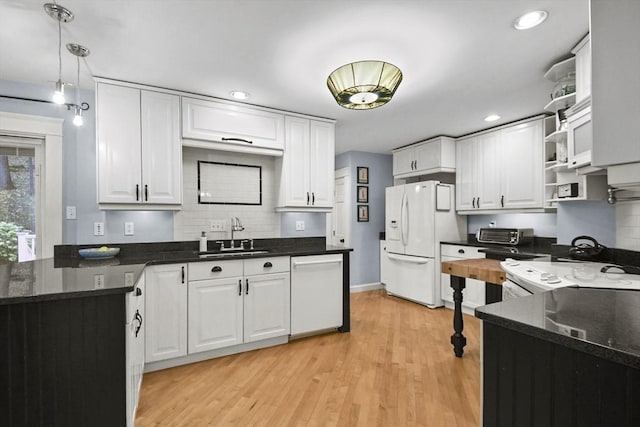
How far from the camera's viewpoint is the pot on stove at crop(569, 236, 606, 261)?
2471mm

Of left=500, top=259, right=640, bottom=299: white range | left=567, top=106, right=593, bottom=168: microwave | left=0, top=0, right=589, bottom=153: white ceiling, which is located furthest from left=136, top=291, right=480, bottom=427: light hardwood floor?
left=0, top=0, right=589, bottom=153: white ceiling

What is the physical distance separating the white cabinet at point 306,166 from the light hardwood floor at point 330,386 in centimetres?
143

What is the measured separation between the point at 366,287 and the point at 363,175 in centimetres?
188

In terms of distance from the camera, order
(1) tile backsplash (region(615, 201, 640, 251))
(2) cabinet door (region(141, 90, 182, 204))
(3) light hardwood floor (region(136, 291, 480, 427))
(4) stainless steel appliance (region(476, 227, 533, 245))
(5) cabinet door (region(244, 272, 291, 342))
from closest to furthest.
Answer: (3) light hardwood floor (region(136, 291, 480, 427)) → (1) tile backsplash (region(615, 201, 640, 251)) → (2) cabinet door (region(141, 90, 182, 204)) → (5) cabinet door (region(244, 272, 291, 342)) → (4) stainless steel appliance (region(476, 227, 533, 245))

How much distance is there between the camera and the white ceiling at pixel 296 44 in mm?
1827

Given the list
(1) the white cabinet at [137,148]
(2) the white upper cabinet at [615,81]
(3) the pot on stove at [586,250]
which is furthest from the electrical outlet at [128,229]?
(3) the pot on stove at [586,250]

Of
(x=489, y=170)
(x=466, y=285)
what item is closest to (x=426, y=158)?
(x=489, y=170)

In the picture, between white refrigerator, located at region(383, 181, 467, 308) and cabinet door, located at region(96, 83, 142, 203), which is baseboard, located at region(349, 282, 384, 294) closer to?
white refrigerator, located at region(383, 181, 467, 308)

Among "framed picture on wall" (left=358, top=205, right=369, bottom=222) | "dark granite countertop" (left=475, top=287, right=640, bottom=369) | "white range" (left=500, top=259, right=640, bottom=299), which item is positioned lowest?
"white range" (left=500, top=259, right=640, bottom=299)

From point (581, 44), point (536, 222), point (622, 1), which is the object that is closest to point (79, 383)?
point (622, 1)

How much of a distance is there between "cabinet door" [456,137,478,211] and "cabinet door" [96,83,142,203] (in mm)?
3870

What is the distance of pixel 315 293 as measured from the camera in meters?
3.26

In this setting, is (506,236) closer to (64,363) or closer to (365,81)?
(365,81)

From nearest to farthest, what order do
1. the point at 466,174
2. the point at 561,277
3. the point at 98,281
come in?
the point at 98,281
the point at 561,277
the point at 466,174
